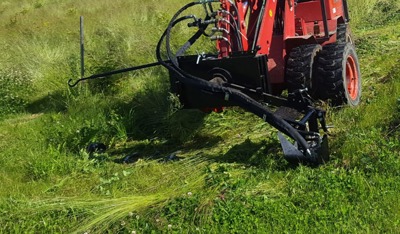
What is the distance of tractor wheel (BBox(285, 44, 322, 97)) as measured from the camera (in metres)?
5.71

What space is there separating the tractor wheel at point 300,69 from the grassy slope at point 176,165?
0.54 metres

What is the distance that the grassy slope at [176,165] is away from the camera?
13.2ft

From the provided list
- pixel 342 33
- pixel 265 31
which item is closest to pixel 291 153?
pixel 265 31

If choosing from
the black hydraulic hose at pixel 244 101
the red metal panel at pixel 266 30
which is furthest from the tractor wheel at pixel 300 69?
the black hydraulic hose at pixel 244 101

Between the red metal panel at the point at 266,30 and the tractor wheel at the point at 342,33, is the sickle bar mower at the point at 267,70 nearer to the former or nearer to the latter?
the red metal panel at the point at 266,30

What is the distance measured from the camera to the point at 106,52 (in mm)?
10414

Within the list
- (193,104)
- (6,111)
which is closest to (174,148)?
(193,104)

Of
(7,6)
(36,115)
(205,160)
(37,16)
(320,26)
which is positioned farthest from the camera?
(7,6)

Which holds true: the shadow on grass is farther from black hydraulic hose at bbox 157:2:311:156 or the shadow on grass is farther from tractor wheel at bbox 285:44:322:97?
tractor wheel at bbox 285:44:322:97

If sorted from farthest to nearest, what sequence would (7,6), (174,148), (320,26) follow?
1. (7,6)
2. (320,26)
3. (174,148)

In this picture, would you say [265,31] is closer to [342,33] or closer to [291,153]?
[291,153]

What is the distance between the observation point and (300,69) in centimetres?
571

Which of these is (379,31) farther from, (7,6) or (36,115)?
(7,6)

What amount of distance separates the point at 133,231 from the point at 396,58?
5.64 m
